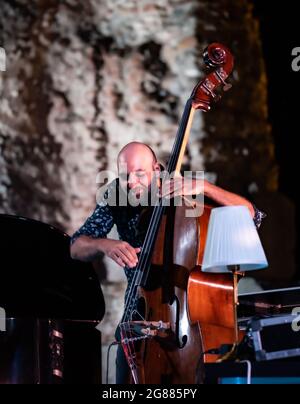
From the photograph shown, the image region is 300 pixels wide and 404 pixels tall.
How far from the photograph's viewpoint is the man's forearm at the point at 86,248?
2968 mm

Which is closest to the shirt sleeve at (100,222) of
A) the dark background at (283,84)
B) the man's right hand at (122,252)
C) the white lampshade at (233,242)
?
the man's right hand at (122,252)

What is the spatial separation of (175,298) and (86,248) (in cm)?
49

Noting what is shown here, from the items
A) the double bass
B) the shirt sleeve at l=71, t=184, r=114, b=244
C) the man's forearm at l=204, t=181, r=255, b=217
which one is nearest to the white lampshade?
the double bass

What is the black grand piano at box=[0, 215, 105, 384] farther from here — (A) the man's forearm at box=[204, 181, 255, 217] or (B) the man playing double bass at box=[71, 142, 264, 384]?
(A) the man's forearm at box=[204, 181, 255, 217]

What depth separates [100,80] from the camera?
438 cm

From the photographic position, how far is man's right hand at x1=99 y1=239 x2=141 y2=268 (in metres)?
2.79

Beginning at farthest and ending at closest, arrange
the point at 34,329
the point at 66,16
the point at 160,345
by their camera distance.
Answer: the point at 66,16
the point at 34,329
the point at 160,345

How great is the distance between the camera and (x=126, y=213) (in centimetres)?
304

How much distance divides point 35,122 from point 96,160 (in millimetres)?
386

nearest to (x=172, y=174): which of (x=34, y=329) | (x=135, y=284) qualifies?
(x=135, y=284)

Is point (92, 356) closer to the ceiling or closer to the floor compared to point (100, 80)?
closer to the floor

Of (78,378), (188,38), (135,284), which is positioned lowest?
(78,378)
